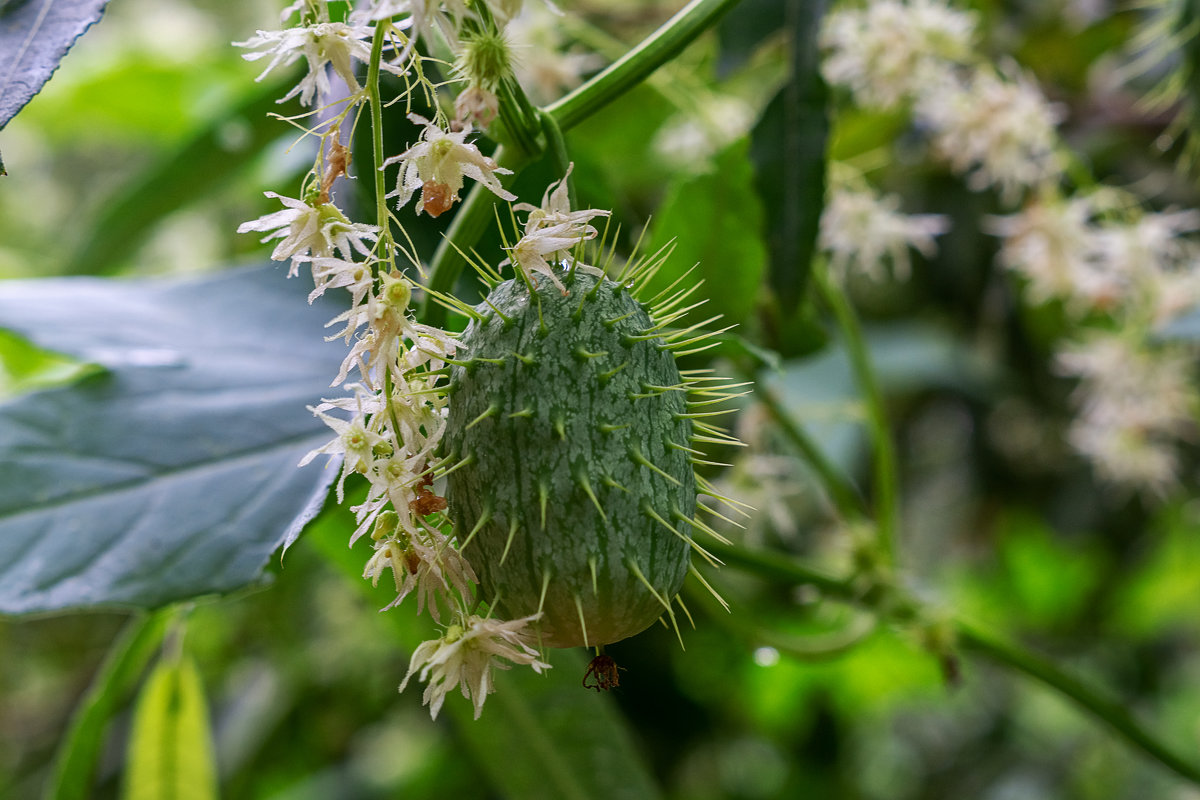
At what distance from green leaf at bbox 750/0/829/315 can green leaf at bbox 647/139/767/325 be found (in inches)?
0.5

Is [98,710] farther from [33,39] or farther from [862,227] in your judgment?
[862,227]

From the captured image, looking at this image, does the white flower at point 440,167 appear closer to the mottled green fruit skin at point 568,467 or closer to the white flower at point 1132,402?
the mottled green fruit skin at point 568,467

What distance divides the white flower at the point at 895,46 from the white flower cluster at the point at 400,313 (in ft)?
1.65

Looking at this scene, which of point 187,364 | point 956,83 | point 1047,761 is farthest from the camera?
point 1047,761

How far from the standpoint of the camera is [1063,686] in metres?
0.65

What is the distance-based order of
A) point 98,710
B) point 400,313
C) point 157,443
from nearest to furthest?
point 400,313 → point 157,443 → point 98,710

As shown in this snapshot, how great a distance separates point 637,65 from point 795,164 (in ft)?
0.63

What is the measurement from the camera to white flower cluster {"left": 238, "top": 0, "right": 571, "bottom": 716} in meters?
0.29

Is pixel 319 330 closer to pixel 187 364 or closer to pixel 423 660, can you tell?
pixel 187 364

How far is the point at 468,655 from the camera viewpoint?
A: 30cm

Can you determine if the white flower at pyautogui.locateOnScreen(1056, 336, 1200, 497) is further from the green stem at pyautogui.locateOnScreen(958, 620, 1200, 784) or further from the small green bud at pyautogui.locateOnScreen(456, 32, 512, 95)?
the small green bud at pyautogui.locateOnScreen(456, 32, 512, 95)

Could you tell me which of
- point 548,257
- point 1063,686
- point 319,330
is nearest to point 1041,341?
point 1063,686

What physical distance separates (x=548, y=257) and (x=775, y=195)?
282 millimetres

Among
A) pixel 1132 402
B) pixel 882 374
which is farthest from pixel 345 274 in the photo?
pixel 882 374
